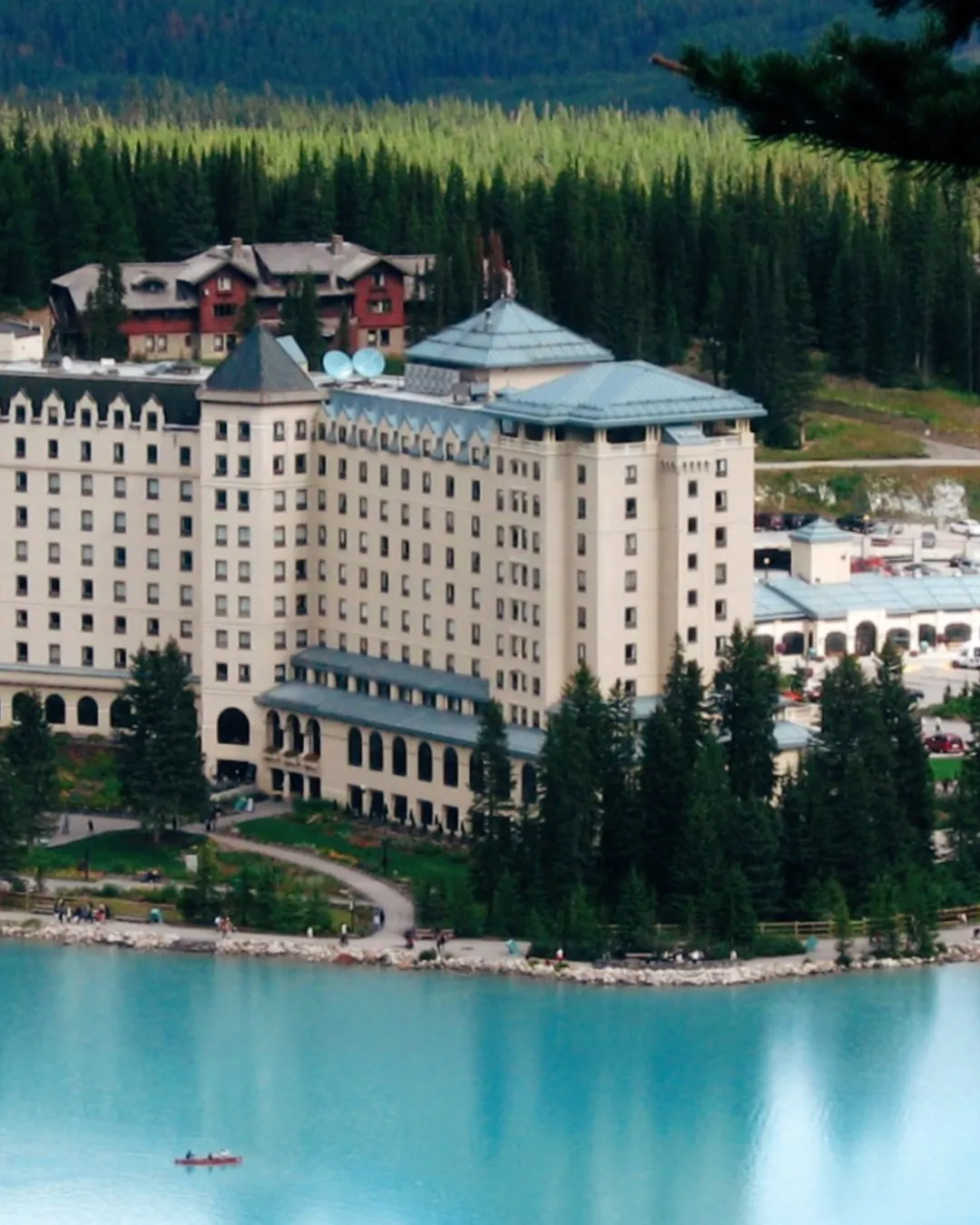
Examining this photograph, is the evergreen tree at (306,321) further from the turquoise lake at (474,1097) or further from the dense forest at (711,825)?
the turquoise lake at (474,1097)

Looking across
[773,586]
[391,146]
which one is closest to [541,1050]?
[773,586]

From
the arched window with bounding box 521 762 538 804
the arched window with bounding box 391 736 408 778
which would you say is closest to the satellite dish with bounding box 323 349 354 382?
the arched window with bounding box 391 736 408 778

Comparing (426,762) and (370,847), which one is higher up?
(426,762)

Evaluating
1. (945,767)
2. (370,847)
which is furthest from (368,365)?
(945,767)

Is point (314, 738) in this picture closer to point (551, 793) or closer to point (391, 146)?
point (551, 793)

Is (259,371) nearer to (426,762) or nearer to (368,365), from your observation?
(368,365)
